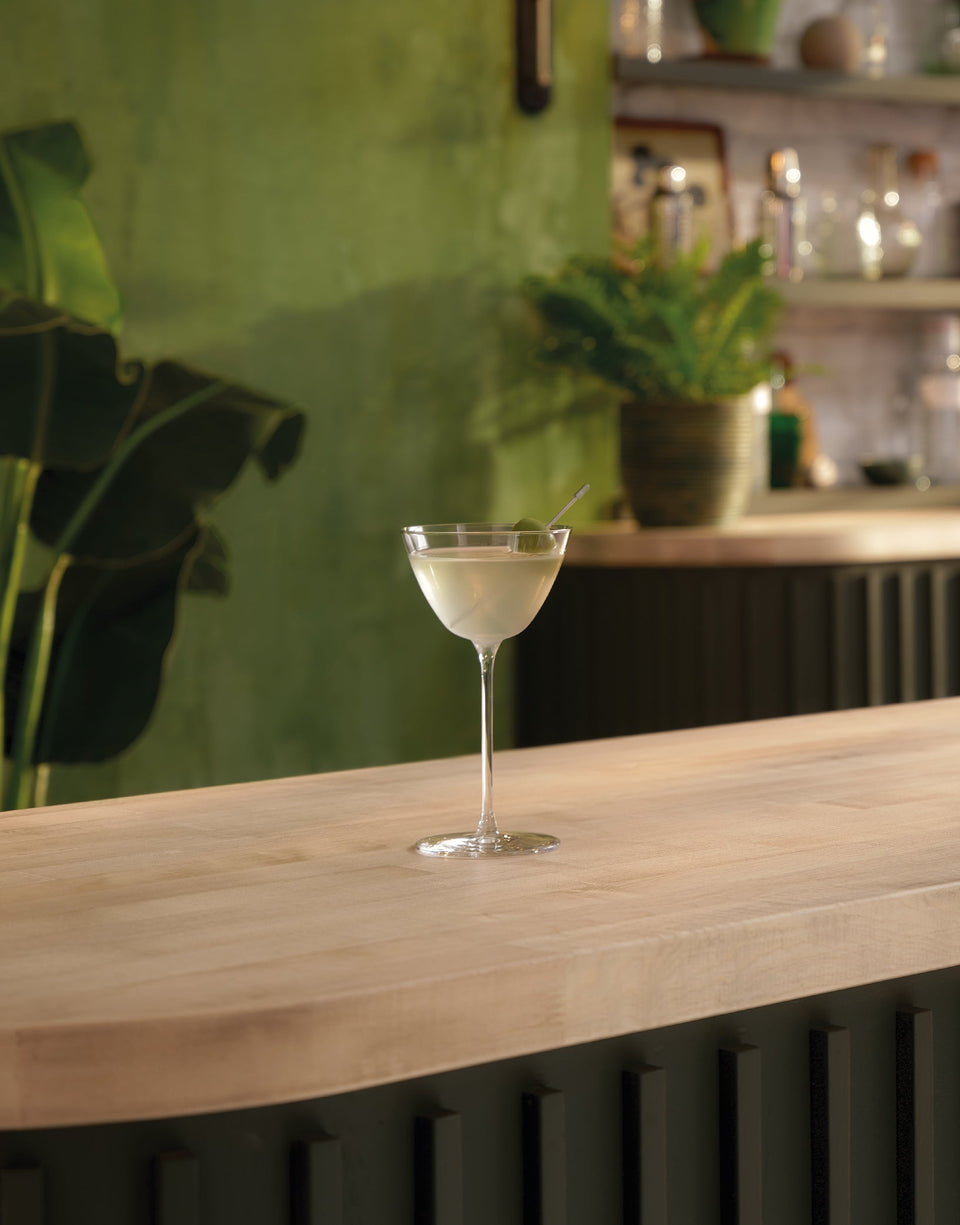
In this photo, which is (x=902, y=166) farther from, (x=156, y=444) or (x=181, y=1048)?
(x=181, y=1048)

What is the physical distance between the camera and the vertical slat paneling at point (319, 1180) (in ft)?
2.39

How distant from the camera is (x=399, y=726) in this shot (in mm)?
3318

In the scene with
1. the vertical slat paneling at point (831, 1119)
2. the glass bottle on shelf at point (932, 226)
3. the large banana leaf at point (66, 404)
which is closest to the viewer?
the vertical slat paneling at point (831, 1119)

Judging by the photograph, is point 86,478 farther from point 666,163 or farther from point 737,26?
point 737,26

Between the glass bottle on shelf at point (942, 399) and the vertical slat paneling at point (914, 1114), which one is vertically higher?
→ the glass bottle on shelf at point (942, 399)

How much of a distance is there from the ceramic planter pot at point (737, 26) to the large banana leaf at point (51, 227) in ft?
5.00

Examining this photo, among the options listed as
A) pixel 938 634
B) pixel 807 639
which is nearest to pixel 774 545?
pixel 807 639

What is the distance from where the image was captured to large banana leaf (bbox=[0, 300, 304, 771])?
2.48 m

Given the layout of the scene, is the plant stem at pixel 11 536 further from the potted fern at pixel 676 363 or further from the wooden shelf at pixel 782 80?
the wooden shelf at pixel 782 80

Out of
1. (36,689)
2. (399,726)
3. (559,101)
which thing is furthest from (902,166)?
(36,689)

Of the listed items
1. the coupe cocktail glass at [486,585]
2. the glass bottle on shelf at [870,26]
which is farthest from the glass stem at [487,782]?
the glass bottle on shelf at [870,26]

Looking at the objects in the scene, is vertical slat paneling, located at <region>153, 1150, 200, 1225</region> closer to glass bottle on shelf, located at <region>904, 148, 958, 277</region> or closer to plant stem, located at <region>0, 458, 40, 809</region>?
plant stem, located at <region>0, 458, 40, 809</region>

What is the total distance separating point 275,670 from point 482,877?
2349 mm

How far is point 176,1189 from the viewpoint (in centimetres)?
70
